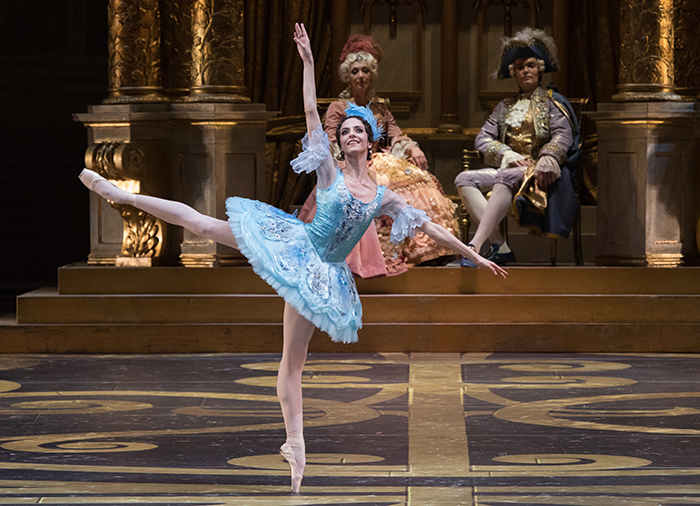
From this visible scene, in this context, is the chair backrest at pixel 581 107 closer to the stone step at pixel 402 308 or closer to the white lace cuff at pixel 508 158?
the white lace cuff at pixel 508 158

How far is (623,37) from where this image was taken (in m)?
7.64

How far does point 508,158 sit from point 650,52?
1.27 m

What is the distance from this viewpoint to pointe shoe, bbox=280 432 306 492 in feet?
12.8

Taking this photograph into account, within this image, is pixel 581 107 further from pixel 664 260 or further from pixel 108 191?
pixel 108 191

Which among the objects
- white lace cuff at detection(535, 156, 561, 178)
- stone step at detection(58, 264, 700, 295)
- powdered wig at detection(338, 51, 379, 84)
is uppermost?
powdered wig at detection(338, 51, 379, 84)

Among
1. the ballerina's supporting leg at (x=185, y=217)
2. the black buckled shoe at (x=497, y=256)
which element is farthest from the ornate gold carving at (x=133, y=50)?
the ballerina's supporting leg at (x=185, y=217)

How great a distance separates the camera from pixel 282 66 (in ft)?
32.9

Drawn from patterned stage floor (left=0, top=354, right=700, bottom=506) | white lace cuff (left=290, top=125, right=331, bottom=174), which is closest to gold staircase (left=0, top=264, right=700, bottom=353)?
patterned stage floor (left=0, top=354, right=700, bottom=506)

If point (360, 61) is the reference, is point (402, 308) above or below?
below

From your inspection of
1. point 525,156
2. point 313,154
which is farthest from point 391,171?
point 313,154

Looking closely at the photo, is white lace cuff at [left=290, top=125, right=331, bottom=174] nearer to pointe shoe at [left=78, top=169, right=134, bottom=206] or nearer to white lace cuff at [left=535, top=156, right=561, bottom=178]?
pointe shoe at [left=78, top=169, right=134, bottom=206]

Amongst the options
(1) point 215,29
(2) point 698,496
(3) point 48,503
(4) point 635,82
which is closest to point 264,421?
(3) point 48,503

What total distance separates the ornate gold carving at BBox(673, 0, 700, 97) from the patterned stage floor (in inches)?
89.6

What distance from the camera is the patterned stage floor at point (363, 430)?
392 centimetres
